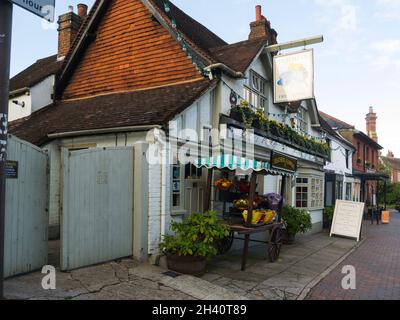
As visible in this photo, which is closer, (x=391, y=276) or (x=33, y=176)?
(x=33, y=176)

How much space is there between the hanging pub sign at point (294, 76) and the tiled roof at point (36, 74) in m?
7.48

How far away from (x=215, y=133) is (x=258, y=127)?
2.16 m

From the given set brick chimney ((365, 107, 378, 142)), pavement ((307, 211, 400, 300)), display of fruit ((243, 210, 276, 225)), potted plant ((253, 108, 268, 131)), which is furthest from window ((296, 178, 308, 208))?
brick chimney ((365, 107, 378, 142))

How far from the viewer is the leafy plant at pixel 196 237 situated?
6414 millimetres

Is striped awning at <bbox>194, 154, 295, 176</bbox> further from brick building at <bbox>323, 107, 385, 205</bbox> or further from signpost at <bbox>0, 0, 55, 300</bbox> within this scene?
brick building at <bbox>323, 107, 385, 205</bbox>

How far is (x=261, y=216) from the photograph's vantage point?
7.75m

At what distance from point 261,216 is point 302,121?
9.43 metres

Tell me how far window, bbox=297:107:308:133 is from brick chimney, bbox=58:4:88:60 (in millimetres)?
10067

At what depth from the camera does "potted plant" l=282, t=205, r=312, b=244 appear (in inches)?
440

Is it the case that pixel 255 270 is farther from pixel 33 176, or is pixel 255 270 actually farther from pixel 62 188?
pixel 33 176

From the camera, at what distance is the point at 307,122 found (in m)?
16.6

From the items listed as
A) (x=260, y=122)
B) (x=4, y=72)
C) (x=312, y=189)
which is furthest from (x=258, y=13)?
(x=4, y=72)

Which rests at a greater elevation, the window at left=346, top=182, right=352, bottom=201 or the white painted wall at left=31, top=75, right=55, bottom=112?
the white painted wall at left=31, top=75, right=55, bottom=112
